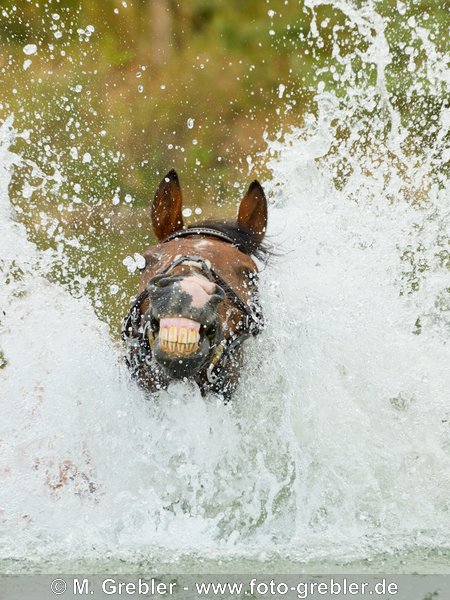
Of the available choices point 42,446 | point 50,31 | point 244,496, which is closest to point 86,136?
point 50,31

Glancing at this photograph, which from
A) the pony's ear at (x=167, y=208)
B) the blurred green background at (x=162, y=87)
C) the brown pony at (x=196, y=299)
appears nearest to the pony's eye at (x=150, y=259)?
the brown pony at (x=196, y=299)

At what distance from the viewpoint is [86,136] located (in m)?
7.14

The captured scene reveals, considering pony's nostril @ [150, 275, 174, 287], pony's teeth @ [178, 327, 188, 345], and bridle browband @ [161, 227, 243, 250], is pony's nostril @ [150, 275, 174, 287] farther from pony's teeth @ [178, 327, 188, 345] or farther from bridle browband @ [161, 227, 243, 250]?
bridle browband @ [161, 227, 243, 250]

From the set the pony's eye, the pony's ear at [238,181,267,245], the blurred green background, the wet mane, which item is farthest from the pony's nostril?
the blurred green background

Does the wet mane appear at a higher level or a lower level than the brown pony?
higher

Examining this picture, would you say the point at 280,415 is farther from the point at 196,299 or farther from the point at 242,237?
the point at 196,299

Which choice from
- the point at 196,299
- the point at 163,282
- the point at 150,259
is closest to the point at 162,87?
the point at 150,259

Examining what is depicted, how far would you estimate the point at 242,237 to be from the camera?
3586 mm

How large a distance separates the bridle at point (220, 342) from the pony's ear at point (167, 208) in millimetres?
565

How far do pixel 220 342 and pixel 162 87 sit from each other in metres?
5.24

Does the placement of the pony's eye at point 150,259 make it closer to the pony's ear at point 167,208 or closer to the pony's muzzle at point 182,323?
the pony's ear at point 167,208

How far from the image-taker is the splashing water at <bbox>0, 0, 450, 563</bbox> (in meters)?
2.89

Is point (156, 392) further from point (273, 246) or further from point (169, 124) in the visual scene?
point (169, 124)

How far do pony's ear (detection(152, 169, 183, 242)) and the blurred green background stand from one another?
9.64ft
